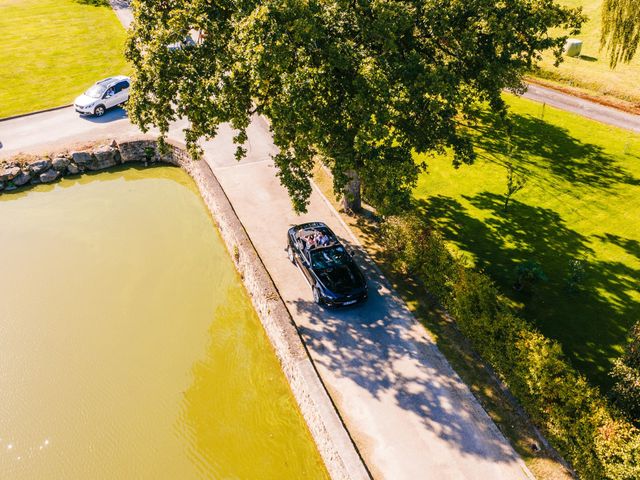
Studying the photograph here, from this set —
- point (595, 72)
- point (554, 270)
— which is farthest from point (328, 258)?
point (595, 72)

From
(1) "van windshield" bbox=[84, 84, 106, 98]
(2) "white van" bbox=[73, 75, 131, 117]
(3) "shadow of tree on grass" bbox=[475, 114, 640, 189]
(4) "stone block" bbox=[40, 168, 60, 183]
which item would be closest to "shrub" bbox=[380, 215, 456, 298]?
(3) "shadow of tree on grass" bbox=[475, 114, 640, 189]

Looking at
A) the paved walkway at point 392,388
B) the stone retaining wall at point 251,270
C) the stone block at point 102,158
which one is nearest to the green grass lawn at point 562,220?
the paved walkway at point 392,388

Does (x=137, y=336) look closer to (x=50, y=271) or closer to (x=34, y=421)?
(x=34, y=421)

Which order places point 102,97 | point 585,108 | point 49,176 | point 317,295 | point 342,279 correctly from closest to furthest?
point 342,279 < point 317,295 < point 49,176 < point 102,97 < point 585,108

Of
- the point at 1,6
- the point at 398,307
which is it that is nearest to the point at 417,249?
the point at 398,307

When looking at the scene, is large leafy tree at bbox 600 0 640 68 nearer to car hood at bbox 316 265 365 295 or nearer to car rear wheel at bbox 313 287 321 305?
car hood at bbox 316 265 365 295

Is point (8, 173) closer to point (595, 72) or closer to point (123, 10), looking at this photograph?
point (123, 10)
